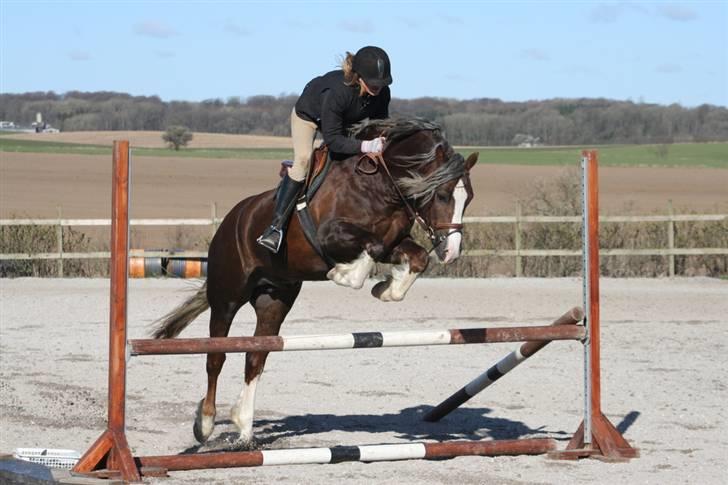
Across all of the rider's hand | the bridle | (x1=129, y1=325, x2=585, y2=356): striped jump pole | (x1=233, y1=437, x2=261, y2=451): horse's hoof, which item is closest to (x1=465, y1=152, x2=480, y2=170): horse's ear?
the bridle

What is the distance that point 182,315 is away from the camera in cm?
714

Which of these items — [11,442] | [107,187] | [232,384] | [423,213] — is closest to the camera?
[423,213]

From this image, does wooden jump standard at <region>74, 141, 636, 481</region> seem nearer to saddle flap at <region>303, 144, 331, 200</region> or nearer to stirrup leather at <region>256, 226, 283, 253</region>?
stirrup leather at <region>256, 226, 283, 253</region>

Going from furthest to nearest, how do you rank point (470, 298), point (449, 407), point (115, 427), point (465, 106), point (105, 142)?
point (465, 106) < point (105, 142) < point (470, 298) < point (449, 407) < point (115, 427)

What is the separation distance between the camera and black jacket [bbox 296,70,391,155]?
6.01 metres

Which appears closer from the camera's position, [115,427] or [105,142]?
[115,427]

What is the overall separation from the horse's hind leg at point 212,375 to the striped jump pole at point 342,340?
4.23 ft

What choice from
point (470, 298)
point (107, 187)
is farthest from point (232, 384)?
point (107, 187)

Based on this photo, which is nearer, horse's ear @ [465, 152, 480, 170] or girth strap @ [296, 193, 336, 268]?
horse's ear @ [465, 152, 480, 170]

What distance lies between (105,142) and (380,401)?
224 ft

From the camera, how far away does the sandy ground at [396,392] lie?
577 centimetres

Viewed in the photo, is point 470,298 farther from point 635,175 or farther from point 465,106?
point 465,106

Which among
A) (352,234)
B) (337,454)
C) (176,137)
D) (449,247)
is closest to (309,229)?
(352,234)

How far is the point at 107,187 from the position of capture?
4091 centimetres
